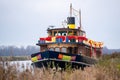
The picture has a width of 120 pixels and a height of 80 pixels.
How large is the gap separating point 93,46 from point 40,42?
5.05 m

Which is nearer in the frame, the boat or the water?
the water

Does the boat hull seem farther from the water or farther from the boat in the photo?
the water

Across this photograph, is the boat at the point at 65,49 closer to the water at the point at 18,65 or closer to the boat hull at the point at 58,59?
the boat hull at the point at 58,59

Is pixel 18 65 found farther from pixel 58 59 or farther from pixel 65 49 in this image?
pixel 65 49

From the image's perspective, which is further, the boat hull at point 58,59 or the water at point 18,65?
the boat hull at point 58,59

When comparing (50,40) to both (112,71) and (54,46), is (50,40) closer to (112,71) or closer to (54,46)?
(54,46)

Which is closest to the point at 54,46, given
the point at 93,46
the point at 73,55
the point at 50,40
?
the point at 50,40

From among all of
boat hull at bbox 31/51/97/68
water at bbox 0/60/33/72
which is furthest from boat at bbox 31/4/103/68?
water at bbox 0/60/33/72

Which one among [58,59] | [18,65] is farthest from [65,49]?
[18,65]

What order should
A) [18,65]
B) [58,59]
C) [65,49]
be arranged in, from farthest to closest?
1. [65,49]
2. [58,59]
3. [18,65]

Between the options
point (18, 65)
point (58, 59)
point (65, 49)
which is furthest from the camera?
point (65, 49)

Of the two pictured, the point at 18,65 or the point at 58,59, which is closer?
the point at 18,65

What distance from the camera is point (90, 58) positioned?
2439 cm

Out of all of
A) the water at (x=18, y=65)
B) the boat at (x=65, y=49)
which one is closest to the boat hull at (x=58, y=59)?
the boat at (x=65, y=49)
